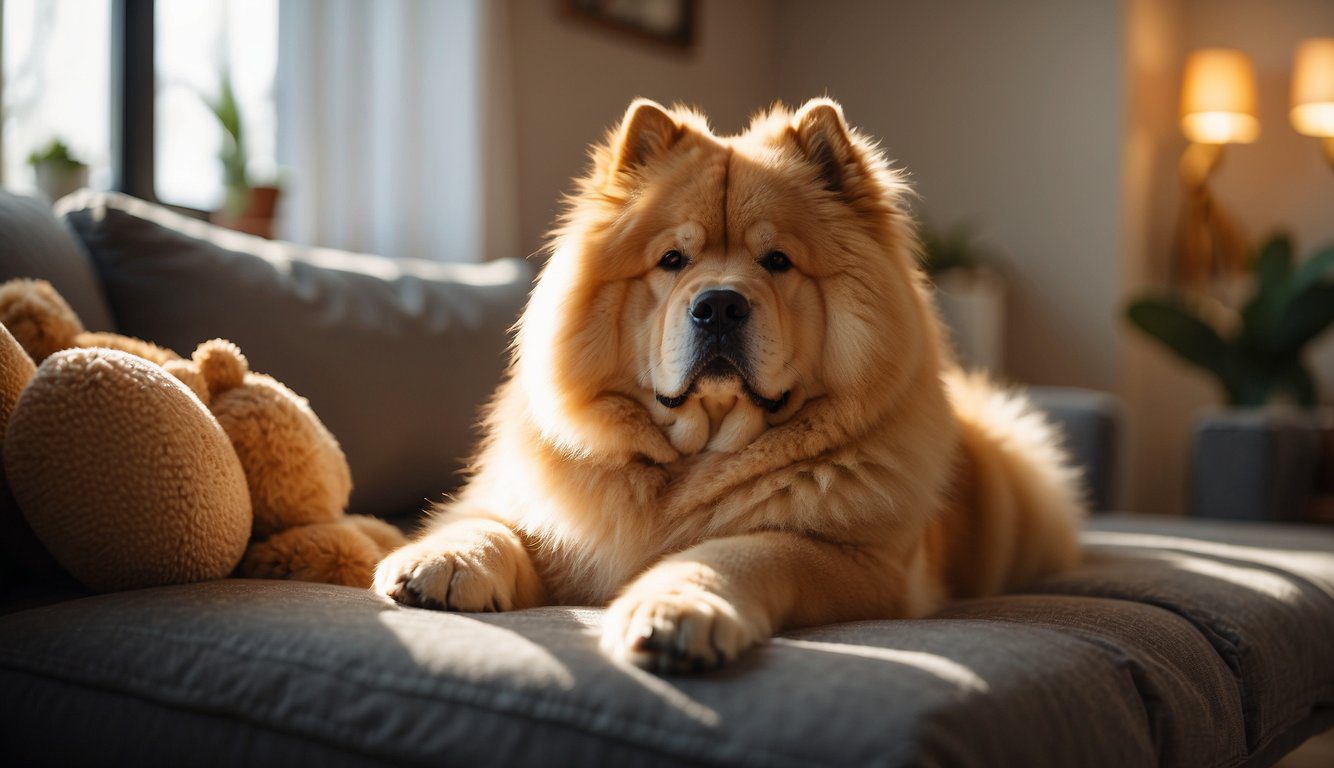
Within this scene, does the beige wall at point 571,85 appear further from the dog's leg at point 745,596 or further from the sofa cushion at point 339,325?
the dog's leg at point 745,596

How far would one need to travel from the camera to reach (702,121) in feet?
5.84

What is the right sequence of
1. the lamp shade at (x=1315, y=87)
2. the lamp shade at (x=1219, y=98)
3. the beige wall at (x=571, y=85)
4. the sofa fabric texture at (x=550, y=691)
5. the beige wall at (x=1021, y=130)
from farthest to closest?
the beige wall at (x=1021, y=130), the lamp shade at (x=1219, y=98), the lamp shade at (x=1315, y=87), the beige wall at (x=571, y=85), the sofa fabric texture at (x=550, y=691)

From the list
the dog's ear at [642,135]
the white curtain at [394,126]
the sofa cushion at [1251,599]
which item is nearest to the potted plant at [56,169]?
the white curtain at [394,126]

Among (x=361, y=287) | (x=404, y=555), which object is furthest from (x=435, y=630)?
(x=361, y=287)

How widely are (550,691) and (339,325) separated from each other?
1.29 metres

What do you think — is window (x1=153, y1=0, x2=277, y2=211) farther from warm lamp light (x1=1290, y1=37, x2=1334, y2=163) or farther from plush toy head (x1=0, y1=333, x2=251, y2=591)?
warm lamp light (x1=1290, y1=37, x2=1334, y2=163)

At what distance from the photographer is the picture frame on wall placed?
4.32m

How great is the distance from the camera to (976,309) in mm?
4539

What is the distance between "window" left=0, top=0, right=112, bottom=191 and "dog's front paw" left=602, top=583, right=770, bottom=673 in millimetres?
2288

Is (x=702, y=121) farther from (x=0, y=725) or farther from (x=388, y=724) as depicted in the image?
(x=0, y=725)

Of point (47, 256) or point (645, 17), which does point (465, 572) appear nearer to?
point (47, 256)

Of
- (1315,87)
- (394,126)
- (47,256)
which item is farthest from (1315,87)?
(47,256)

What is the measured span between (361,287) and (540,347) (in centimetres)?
79

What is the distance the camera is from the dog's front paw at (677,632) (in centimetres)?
103
